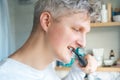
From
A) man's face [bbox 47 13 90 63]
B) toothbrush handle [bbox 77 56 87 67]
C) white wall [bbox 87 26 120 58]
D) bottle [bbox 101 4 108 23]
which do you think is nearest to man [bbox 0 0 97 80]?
man's face [bbox 47 13 90 63]

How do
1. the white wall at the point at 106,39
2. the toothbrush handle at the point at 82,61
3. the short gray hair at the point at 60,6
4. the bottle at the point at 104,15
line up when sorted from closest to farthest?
1. the short gray hair at the point at 60,6
2. the toothbrush handle at the point at 82,61
3. the bottle at the point at 104,15
4. the white wall at the point at 106,39

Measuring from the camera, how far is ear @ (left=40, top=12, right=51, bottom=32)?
708mm

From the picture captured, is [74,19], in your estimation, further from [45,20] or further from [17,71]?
[17,71]

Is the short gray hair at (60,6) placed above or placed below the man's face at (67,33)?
above

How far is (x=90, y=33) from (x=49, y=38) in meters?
1.17

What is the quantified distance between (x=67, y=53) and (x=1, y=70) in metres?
0.24

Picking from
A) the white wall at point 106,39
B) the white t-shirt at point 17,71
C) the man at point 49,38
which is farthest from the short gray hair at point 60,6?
the white wall at point 106,39

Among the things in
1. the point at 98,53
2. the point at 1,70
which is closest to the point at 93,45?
the point at 98,53

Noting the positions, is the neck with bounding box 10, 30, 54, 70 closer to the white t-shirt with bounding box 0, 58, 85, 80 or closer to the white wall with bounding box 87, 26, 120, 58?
the white t-shirt with bounding box 0, 58, 85, 80

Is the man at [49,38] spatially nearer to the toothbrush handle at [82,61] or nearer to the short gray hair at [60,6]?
the short gray hair at [60,6]

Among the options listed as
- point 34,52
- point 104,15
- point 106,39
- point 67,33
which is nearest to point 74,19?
point 67,33

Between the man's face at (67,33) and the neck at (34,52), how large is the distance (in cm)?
3

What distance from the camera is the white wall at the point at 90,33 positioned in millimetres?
1784

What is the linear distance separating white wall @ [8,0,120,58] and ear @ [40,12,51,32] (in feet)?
3.85
